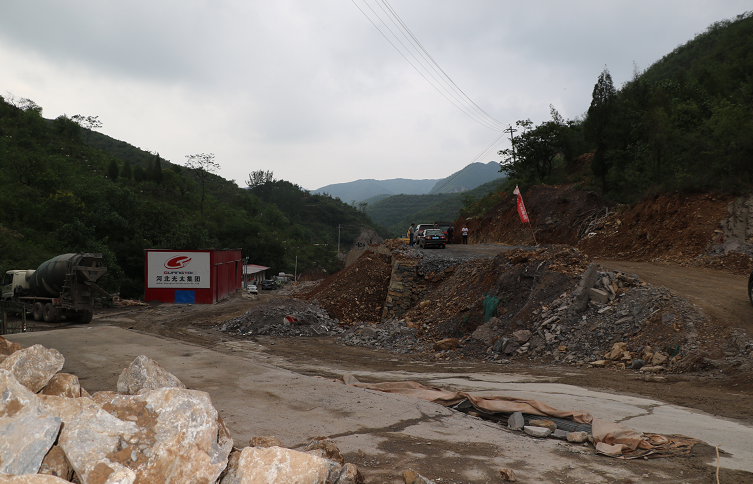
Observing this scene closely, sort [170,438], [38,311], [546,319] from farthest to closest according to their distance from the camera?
[38,311], [546,319], [170,438]

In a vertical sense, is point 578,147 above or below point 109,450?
above

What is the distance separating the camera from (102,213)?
3831 cm

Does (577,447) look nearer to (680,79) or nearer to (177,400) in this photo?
(177,400)

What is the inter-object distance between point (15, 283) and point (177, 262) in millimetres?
9254

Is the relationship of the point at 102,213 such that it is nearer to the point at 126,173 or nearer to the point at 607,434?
the point at 607,434

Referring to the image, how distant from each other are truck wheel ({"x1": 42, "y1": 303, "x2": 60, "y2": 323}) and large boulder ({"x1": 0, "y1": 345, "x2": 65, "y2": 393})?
20.3 meters

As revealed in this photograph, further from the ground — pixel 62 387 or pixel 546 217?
pixel 546 217

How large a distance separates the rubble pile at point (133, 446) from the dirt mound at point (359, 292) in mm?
19489

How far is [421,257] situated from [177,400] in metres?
22.0

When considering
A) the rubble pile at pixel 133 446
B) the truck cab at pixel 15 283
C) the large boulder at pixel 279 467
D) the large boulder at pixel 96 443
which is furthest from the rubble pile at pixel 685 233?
the truck cab at pixel 15 283

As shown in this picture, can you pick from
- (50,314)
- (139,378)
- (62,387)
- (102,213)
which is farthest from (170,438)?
(102,213)

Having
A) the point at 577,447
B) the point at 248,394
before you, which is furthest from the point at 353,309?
the point at 577,447

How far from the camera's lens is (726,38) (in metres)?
52.1

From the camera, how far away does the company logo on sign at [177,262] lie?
30922 mm
